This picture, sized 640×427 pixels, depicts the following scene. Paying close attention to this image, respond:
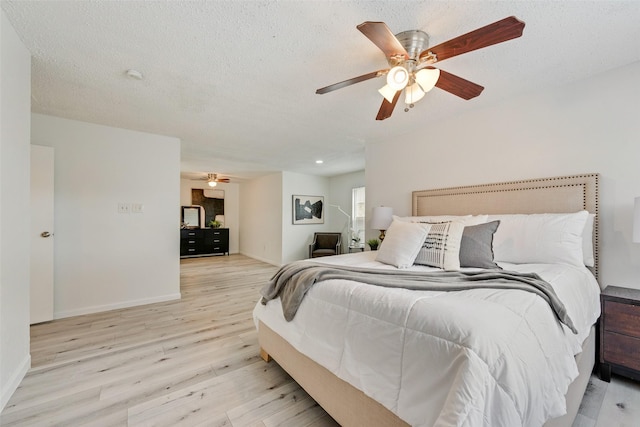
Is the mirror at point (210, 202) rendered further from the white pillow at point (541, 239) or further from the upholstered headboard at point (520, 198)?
the white pillow at point (541, 239)

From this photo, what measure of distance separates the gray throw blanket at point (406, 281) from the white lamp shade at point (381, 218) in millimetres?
1602

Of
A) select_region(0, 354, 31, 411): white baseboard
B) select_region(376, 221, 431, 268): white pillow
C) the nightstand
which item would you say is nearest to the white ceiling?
select_region(376, 221, 431, 268): white pillow

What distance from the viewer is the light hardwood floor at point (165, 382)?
4.93ft

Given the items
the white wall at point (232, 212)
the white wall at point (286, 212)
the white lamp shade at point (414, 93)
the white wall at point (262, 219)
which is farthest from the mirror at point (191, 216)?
the white lamp shade at point (414, 93)

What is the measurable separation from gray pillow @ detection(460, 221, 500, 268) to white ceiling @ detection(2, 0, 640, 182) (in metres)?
1.23

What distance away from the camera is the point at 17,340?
1750mm

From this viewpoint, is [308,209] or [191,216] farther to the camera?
[191,216]

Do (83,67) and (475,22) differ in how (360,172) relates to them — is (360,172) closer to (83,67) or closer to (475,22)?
(475,22)

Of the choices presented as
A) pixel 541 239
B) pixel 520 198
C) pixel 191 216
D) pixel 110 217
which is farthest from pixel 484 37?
pixel 191 216

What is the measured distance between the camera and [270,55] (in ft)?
6.02

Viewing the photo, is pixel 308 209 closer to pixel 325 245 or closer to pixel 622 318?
pixel 325 245

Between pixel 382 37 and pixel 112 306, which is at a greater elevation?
pixel 382 37

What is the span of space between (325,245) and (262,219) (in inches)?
75.1

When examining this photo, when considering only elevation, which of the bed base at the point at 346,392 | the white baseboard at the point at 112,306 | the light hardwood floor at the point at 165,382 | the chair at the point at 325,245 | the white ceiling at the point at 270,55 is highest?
the white ceiling at the point at 270,55
